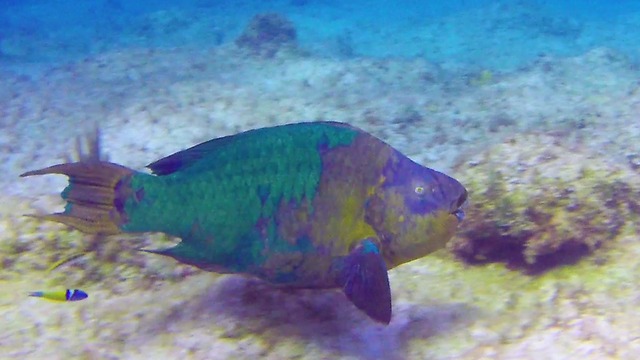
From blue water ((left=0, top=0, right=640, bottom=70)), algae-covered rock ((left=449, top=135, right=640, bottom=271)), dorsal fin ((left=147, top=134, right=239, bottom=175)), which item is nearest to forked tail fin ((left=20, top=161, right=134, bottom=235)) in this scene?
dorsal fin ((left=147, top=134, right=239, bottom=175))

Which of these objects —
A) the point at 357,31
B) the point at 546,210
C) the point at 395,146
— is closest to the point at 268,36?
the point at 357,31

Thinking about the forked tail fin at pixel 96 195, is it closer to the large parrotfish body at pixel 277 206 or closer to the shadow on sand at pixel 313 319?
the large parrotfish body at pixel 277 206

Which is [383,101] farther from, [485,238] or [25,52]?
[25,52]

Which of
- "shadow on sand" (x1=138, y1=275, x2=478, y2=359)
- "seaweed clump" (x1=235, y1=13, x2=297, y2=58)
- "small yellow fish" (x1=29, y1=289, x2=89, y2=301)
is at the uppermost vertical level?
"seaweed clump" (x1=235, y1=13, x2=297, y2=58)

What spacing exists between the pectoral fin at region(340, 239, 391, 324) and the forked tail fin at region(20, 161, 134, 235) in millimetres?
1188

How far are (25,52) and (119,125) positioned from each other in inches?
384

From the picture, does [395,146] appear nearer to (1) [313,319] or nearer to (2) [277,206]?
(1) [313,319]

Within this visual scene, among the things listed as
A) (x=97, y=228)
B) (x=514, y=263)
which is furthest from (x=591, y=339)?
(x=97, y=228)

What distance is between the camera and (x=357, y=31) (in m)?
18.2

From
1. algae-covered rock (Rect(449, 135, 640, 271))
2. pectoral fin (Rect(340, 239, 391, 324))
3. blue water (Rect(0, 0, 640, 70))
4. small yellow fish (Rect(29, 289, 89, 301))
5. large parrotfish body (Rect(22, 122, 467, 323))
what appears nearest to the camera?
pectoral fin (Rect(340, 239, 391, 324))

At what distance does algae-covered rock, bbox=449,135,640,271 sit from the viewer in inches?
131

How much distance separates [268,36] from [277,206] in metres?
10.9

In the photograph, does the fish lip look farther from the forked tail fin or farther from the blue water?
the blue water

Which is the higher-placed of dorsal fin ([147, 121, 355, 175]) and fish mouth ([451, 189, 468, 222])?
dorsal fin ([147, 121, 355, 175])
